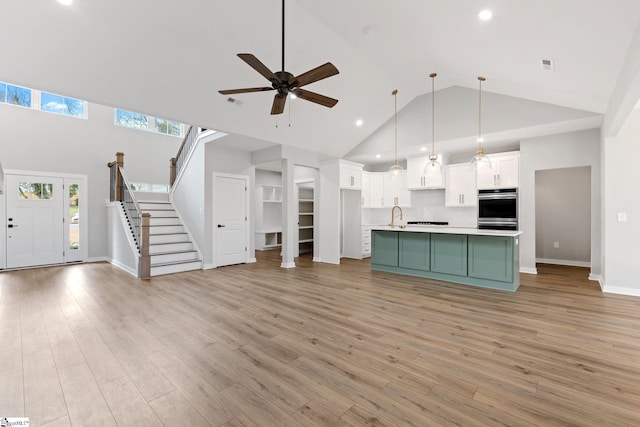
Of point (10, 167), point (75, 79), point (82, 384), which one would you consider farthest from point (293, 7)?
point (10, 167)

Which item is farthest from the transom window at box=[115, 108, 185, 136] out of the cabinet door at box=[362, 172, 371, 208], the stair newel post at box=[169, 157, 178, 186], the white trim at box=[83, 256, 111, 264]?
the cabinet door at box=[362, 172, 371, 208]

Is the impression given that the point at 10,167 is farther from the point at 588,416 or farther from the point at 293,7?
the point at 588,416

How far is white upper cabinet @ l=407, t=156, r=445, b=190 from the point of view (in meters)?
6.96

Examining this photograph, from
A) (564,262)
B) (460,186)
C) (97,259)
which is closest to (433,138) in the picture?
(460,186)

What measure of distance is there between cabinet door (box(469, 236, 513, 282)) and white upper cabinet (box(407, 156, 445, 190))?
95.5 inches

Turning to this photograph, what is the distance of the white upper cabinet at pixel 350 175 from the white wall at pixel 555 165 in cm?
363

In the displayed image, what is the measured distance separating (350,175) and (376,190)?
104cm

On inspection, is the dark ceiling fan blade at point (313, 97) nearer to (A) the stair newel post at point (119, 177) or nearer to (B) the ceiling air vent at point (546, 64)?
(B) the ceiling air vent at point (546, 64)

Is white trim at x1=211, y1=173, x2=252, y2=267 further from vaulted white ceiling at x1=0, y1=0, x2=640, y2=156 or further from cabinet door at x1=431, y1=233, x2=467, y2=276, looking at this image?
cabinet door at x1=431, y1=233, x2=467, y2=276

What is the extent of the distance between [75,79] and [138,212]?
9.74 feet

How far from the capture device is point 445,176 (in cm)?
691

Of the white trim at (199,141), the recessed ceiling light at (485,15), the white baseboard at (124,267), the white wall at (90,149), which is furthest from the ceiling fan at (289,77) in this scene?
the white wall at (90,149)

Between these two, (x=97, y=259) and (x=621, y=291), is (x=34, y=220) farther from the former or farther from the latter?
(x=621, y=291)

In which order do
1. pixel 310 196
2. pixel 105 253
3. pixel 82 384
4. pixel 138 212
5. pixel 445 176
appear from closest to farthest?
pixel 82 384, pixel 138 212, pixel 445 176, pixel 105 253, pixel 310 196
